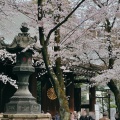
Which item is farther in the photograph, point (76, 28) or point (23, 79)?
point (76, 28)

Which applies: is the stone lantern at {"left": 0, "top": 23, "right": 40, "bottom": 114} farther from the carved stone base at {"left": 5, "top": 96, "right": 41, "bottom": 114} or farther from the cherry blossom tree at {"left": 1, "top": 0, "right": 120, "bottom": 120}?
the cherry blossom tree at {"left": 1, "top": 0, "right": 120, "bottom": 120}

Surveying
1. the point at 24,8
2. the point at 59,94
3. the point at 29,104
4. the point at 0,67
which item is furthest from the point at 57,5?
the point at 0,67

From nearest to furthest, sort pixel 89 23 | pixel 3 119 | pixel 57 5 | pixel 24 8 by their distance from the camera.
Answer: pixel 3 119, pixel 57 5, pixel 24 8, pixel 89 23

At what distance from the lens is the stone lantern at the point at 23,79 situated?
10.3 meters

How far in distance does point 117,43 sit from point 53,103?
616 cm

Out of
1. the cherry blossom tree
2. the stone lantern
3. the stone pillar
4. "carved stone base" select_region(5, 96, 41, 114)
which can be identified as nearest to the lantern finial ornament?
the stone lantern

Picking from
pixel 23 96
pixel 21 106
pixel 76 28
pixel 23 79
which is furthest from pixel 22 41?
pixel 76 28

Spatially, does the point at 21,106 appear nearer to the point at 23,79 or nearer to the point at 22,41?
the point at 23,79

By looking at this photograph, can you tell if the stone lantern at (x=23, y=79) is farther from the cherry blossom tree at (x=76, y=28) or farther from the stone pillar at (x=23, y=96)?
the cherry blossom tree at (x=76, y=28)

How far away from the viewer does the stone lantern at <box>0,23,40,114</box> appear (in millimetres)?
10297

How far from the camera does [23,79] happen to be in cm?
1077

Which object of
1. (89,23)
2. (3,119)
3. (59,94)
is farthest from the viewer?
(89,23)

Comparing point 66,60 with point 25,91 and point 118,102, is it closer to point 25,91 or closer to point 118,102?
point 118,102

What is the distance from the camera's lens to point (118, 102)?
1560cm
